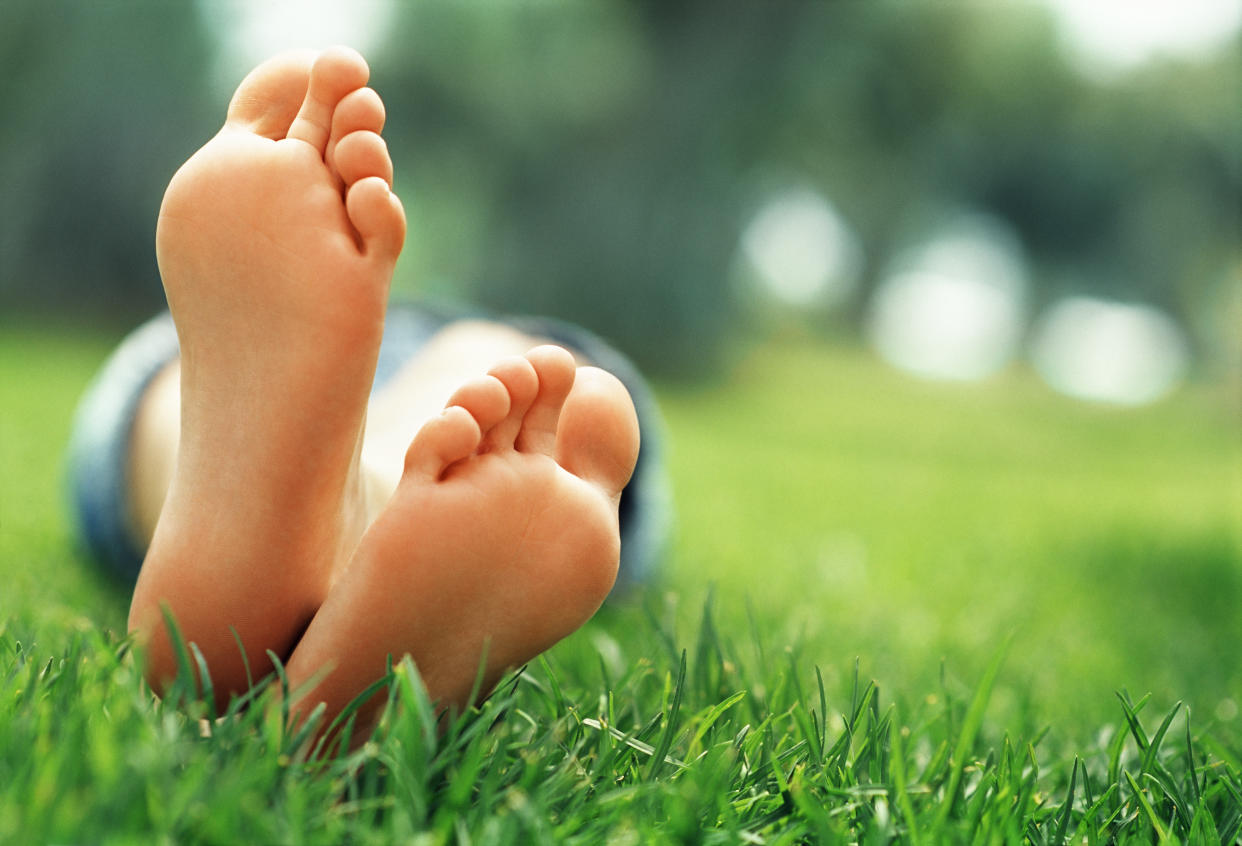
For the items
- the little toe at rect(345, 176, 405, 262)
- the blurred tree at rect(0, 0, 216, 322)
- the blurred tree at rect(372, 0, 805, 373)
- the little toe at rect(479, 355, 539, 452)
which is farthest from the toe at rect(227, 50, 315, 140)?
the blurred tree at rect(0, 0, 216, 322)

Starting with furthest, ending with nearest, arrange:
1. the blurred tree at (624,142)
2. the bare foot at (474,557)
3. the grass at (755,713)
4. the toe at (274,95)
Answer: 1. the blurred tree at (624,142)
2. the toe at (274,95)
3. the bare foot at (474,557)
4. the grass at (755,713)

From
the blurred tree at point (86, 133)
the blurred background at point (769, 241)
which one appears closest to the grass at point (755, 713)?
the blurred background at point (769, 241)

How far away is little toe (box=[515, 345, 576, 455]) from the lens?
0.73m

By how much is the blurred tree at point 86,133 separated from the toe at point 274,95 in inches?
325

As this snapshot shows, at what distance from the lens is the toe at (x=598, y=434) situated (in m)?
0.73

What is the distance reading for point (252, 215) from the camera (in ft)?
2.43

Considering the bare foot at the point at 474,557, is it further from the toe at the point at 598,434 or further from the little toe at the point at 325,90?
the little toe at the point at 325,90

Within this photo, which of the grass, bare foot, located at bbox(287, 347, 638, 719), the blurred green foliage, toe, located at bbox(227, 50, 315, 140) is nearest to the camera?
the grass

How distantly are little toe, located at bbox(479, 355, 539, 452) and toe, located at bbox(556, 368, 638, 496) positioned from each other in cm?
3

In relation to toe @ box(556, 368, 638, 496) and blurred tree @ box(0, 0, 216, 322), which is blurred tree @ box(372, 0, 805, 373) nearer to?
blurred tree @ box(0, 0, 216, 322)

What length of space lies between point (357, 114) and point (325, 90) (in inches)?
1.6

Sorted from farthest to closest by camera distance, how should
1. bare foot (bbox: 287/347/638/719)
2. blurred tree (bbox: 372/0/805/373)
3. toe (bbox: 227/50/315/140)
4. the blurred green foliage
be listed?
blurred tree (bbox: 372/0/805/373), the blurred green foliage, toe (bbox: 227/50/315/140), bare foot (bbox: 287/347/638/719)

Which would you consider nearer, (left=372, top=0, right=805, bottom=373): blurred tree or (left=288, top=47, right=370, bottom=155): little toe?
(left=288, top=47, right=370, bottom=155): little toe

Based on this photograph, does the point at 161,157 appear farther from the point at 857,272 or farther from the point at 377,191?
the point at 857,272
